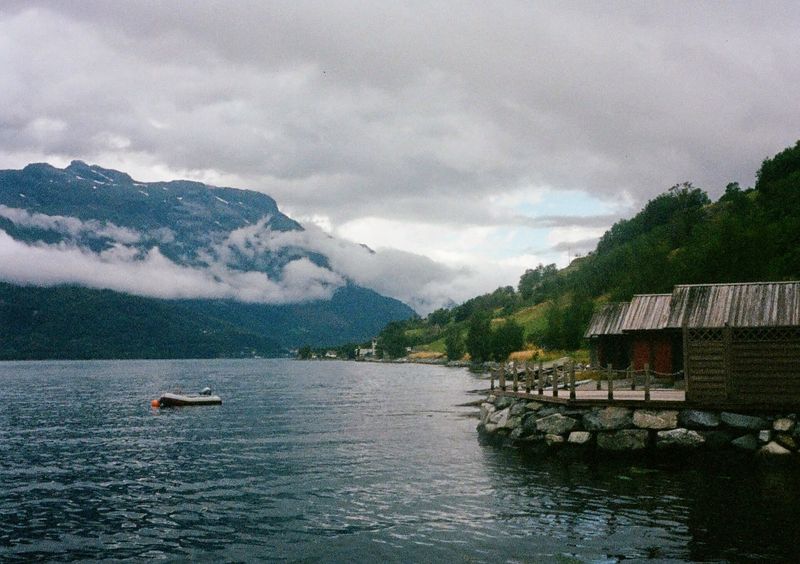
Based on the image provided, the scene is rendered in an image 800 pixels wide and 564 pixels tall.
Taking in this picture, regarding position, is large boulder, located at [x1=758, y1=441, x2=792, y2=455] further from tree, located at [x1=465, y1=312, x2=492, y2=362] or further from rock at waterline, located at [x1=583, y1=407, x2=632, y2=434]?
tree, located at [x1=465, y1=312, x2=492, y2=362]

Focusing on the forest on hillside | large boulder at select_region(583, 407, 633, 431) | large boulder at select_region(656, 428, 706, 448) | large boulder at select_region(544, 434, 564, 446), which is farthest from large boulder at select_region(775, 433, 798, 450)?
the forest on hillside

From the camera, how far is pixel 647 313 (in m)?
54.3

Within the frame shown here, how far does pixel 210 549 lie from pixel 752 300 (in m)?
28.4

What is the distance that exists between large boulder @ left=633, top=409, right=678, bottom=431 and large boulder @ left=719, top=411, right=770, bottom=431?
7.13ft

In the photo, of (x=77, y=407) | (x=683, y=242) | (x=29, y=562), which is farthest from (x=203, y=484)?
(x=683, y=242)

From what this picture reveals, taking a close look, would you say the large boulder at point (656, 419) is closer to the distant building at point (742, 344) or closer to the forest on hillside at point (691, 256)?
the distant building at point (742, 344)

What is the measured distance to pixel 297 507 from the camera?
25047 mm

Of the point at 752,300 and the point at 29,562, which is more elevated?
the point at 752,300

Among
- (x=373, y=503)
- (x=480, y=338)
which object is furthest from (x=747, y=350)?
(x=480, y=338)

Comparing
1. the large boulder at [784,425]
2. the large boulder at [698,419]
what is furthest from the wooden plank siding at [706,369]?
the large boulder at [784,425]

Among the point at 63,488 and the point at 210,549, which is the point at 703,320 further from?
the point at 63,488

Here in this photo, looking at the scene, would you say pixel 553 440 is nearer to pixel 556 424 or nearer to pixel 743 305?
pixel 556 424

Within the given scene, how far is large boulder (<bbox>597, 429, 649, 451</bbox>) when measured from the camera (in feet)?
107

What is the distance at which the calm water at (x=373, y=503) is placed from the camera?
19.8 m
